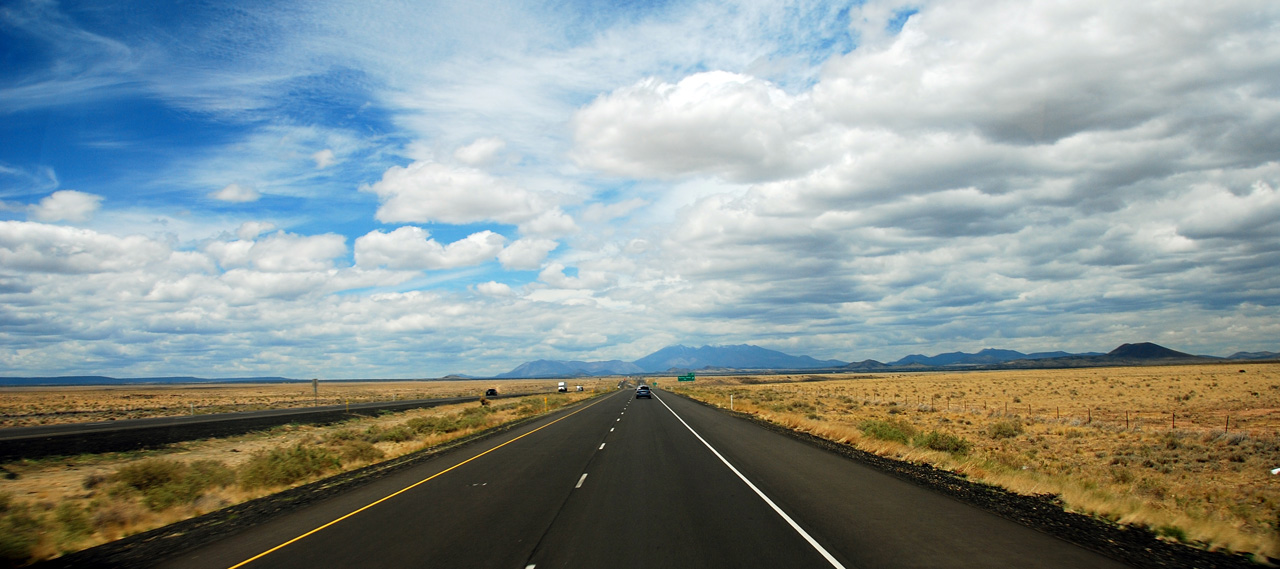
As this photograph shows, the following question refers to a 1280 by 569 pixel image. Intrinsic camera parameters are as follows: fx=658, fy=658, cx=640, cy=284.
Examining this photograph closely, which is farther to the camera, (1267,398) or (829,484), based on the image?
(1267,398)

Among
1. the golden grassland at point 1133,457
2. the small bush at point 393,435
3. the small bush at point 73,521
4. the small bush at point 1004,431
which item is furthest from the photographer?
the small bush at point 393,435

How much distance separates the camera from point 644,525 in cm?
989

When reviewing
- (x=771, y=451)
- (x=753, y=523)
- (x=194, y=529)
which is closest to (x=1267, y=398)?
(x=771, y=451)

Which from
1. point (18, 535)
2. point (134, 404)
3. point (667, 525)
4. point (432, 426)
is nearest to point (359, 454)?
point (18, 535)

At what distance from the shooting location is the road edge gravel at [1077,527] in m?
8.05

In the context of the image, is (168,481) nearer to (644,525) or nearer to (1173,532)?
(644,525)

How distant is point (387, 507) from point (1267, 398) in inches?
2110

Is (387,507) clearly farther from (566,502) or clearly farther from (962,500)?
(962,500)

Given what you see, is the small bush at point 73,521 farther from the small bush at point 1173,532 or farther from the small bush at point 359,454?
the small bush at point 1173,532

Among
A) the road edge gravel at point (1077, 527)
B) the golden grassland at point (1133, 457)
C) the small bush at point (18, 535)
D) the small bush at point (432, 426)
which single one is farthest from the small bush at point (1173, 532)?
the small bush at point (432, 426)

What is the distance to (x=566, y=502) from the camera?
11.9 metres

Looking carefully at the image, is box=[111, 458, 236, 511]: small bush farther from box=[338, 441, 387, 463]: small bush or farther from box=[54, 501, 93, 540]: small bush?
box=[338, 441, 387, 463]: small bush

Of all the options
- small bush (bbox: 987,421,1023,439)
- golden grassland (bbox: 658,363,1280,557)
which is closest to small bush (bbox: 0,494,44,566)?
golden grassland (bbox: 658,363,1280,557)

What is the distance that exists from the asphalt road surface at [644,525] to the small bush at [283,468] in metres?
3.22
